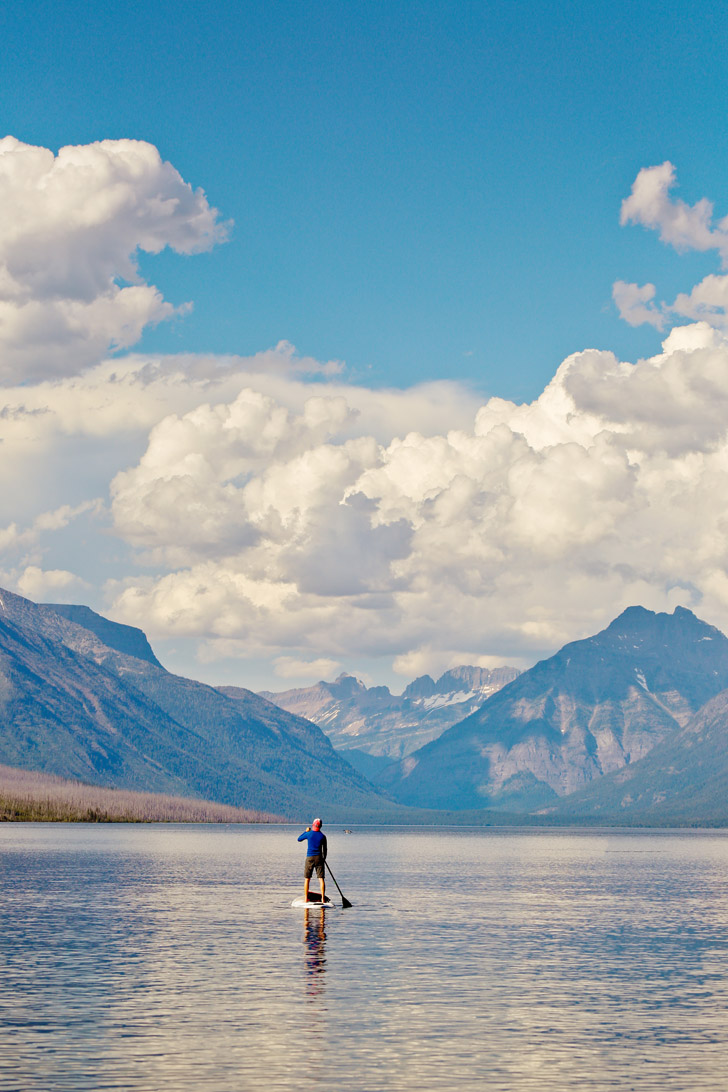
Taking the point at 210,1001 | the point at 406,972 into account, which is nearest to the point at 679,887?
the point at 406,972

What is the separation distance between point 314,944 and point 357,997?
2122 centimetres

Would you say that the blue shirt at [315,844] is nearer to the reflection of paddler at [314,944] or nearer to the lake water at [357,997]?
the reflection of paddler at [314,944]

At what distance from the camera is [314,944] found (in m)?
75.6

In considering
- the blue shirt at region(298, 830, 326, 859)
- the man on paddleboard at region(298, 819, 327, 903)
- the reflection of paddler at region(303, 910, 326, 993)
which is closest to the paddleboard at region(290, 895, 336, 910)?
the reflection of paddler at region(303, 910, 326, 993)

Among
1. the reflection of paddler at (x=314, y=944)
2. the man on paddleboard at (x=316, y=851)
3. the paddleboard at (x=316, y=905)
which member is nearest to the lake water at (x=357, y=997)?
the reflection of paddler at (x=314, y=944)

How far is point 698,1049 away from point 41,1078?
2306 centimetres

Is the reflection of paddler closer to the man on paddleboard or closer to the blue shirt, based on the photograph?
the man on paddleboard

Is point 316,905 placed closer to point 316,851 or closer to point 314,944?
point 316,851

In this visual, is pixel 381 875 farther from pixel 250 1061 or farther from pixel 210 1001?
pixel 250 1061

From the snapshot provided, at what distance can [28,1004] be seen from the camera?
51812 millimetres

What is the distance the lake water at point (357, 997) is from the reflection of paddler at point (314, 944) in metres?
0.14

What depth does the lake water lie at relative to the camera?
40500mm

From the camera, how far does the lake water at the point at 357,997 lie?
133ft

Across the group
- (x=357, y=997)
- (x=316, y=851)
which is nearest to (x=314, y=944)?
(x=316, y=851)
